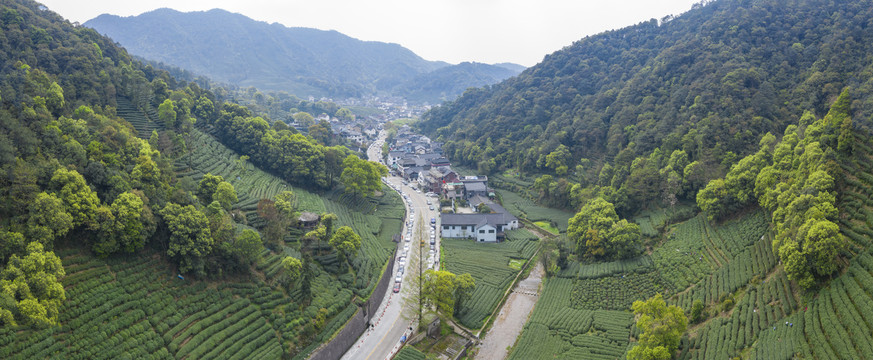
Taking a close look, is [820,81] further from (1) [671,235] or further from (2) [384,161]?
(2) [384,161]

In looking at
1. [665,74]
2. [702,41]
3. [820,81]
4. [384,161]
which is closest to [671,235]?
[820,81]

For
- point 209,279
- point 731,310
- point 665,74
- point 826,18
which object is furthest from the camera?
point 665,74

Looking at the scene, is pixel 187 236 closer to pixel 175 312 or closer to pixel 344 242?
pixel 175 312

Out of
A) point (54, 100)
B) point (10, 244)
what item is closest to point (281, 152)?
point (54, 100)

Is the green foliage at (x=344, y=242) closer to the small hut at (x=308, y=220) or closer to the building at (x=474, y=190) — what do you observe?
the small hut at (x=308, y=220)

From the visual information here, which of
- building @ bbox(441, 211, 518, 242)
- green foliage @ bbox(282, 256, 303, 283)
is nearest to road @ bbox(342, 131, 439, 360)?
building @ bbox(441, 211, 518, 242)

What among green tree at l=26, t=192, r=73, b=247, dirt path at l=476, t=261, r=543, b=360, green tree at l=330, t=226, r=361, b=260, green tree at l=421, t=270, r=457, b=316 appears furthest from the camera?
green tree at l=330, t=226, r=361, b=260

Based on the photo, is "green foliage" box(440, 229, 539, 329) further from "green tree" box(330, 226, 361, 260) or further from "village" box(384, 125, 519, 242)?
"green tree" box(330, 226, 361, 260)

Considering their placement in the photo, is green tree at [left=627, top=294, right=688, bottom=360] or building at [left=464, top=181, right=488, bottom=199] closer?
green tree at [left=627, top=294, right=688, bottom=360]
